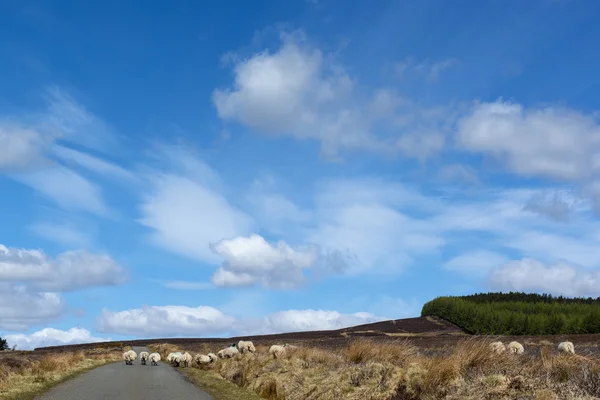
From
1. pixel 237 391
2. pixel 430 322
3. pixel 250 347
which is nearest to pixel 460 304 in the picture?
pixel 430 322

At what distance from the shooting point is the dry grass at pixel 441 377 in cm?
1203

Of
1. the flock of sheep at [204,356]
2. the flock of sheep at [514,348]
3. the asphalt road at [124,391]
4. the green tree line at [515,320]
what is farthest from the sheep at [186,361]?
the green tree line at [515,320]

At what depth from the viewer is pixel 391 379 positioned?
51.6ft

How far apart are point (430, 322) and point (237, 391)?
16250 centimetres

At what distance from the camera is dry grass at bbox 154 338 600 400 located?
1203 centimetres

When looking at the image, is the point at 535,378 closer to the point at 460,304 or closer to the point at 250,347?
the point at 250,347

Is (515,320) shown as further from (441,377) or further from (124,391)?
(441,377)

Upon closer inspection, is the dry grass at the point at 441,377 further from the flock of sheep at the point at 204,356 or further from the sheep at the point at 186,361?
the sheep at the point at 186,361

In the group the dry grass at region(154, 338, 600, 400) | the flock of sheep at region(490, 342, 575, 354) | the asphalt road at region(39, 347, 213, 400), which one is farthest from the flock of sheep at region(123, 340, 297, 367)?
the dry grass at region(154, 338, 600, 400)

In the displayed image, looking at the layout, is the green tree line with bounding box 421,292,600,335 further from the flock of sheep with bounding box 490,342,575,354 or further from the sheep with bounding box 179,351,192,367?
the sheep with bounding box 179,351,192,367

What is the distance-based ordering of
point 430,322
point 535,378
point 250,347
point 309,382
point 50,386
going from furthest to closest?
point 430,322 < point 250,347 < point 50,386 < point 309,382 < point 535,378

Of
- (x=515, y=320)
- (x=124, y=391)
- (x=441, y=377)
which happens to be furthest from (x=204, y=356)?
(x=515, y=320)

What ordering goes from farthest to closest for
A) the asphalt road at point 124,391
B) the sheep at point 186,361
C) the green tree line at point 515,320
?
1. the green tree line at point 515,320
2. the sheep at point 186,361
3. the asphalt road at point 124,391

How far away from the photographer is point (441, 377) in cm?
1407
